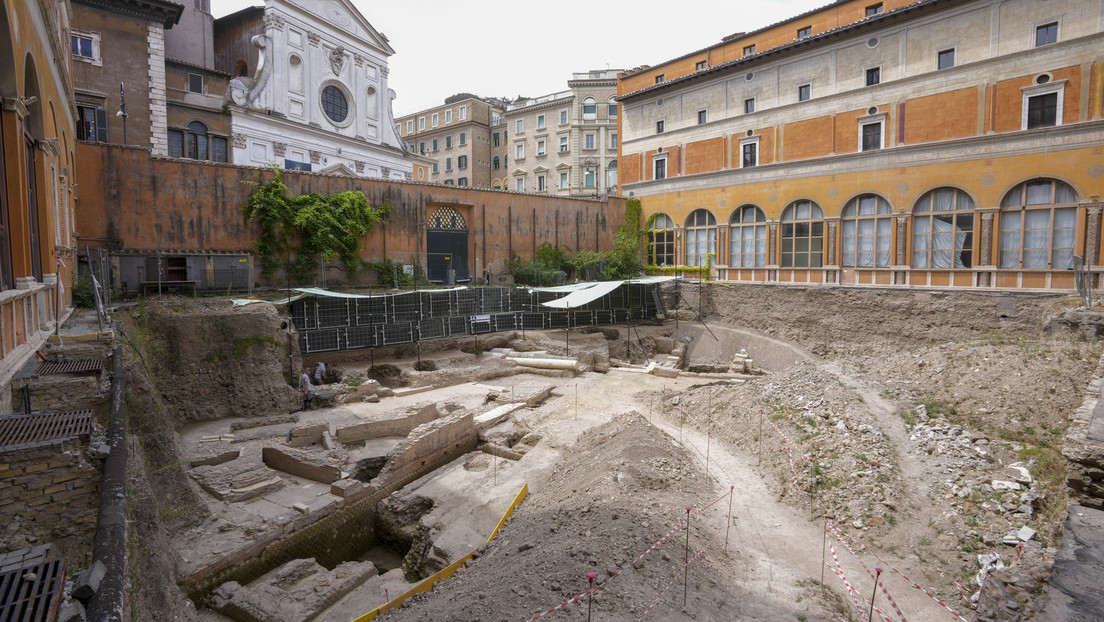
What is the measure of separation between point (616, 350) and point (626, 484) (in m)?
15.5

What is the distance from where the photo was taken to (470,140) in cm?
5559

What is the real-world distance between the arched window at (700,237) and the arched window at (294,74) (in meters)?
23.3

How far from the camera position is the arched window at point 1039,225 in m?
19.7

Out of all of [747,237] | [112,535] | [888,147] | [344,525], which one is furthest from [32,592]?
[747,237]

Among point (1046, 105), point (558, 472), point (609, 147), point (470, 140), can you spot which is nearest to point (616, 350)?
point (558, 472)

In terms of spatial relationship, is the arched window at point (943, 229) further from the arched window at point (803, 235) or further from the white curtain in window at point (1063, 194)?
the arched window at point (803, 235)

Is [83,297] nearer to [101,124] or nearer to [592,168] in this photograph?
[101,124]

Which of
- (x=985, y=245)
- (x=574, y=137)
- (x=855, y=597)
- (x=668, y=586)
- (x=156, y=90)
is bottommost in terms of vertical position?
(x=855, y=597)

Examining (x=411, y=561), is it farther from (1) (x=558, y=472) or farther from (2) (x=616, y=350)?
(2) (x=616, y=350)

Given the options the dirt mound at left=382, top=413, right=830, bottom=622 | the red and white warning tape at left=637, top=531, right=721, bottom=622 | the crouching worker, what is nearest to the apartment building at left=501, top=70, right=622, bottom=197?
the crouching worker

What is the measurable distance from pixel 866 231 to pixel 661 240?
10829mm

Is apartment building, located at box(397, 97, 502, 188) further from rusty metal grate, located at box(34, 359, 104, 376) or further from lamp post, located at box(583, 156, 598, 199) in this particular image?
rusty metal grate, located at box(34, 359, 104, 376)

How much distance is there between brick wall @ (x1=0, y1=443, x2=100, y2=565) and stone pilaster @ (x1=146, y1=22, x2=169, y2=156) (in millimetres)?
27953

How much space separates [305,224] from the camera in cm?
2222
